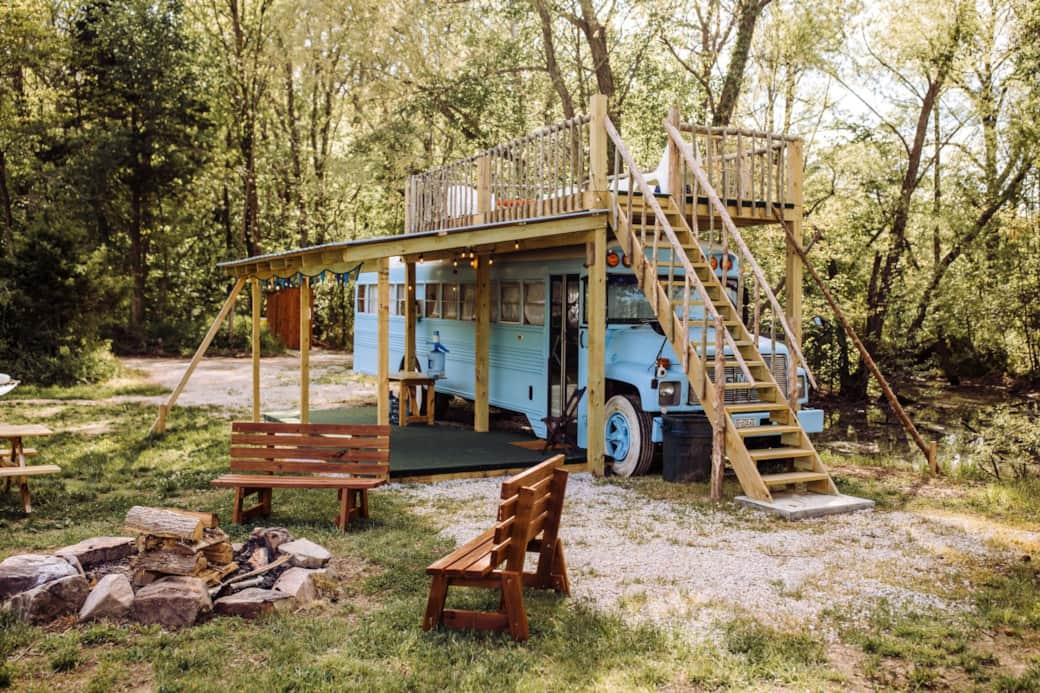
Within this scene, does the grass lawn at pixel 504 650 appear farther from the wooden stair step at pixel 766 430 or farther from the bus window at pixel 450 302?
the bus window at pixel 450 302

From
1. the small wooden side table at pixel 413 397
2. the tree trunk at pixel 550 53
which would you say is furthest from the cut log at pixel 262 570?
the tree trunk at pixel 550 53

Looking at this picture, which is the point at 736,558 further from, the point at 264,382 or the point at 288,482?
the point at 264,382

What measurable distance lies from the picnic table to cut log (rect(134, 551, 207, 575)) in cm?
298

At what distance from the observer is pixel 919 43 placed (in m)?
19.7

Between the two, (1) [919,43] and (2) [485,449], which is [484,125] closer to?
(1) [919,43]

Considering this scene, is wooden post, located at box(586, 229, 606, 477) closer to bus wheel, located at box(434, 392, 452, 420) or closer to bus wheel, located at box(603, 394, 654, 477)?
bus wheel, located at box(603, 394, 654, 477)

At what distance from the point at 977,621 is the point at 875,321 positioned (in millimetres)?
15095

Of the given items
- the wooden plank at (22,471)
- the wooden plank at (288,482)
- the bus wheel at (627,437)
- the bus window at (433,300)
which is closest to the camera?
the wooden plank at (288,482)

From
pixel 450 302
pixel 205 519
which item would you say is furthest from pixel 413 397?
pixel 205 519

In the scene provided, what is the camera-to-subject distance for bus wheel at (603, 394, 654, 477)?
10414mm

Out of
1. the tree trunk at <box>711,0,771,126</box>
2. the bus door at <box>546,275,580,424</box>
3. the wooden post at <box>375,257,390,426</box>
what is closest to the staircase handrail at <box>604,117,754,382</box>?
the bus door at <box>546,275,580,424</box>

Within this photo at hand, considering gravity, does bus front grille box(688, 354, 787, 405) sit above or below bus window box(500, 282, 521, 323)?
below

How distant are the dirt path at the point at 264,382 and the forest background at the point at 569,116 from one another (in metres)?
1.99

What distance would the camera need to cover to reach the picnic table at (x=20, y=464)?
8109 mm
